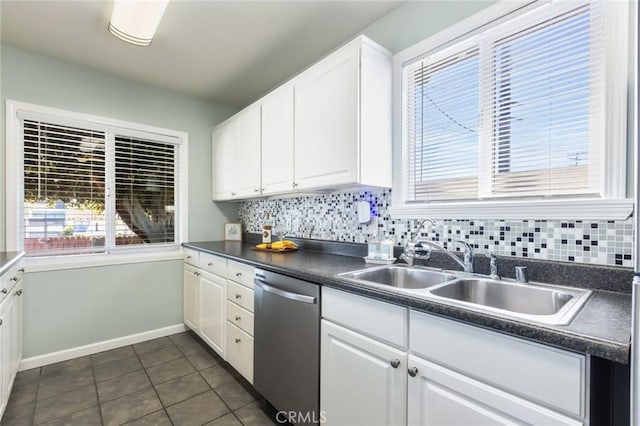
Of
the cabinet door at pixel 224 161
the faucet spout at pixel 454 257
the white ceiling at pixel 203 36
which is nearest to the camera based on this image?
the faucet spout at pixel 454 257

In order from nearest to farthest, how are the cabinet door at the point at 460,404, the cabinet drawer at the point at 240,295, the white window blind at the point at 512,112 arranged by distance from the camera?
the cabinet door at the point at 460,404 → the white window blind at the point at 512,112 → the cabinet drawer at the point at 240,295

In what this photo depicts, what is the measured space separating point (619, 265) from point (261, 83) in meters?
2.89

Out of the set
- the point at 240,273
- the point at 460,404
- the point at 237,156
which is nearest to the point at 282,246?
the point at 240,273

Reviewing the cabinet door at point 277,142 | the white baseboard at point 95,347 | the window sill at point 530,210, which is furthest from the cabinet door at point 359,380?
the white baseboard at point 95,347

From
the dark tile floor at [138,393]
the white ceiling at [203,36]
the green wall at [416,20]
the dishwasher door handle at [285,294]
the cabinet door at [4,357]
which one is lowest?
the dark tile floor at [138,393]

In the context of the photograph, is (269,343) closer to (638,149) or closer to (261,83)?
(638,149)

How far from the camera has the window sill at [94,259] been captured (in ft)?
8.07

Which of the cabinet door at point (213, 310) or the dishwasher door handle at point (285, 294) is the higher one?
the dishwasher door handle at point (285, 294)

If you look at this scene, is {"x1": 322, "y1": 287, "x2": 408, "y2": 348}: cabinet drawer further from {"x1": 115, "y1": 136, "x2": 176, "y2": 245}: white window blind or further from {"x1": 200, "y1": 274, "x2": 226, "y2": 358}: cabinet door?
{"x1": 115, "y1": 136, "x2": 176, "y2": 245}: white window blind

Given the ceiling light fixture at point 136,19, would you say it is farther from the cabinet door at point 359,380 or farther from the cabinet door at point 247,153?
the cabinet door at point 359,380

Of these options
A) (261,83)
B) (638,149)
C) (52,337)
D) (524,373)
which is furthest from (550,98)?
(52,337)

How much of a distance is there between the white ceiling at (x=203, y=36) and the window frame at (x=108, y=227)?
1.50 feet

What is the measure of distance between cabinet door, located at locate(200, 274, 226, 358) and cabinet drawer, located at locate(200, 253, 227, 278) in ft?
0.15

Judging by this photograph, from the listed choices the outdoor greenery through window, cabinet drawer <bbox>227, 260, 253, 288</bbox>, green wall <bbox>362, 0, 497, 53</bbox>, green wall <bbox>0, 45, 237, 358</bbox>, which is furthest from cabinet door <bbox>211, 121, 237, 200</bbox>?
green wall <bbox>362, 0, 497, 53</bbox>
